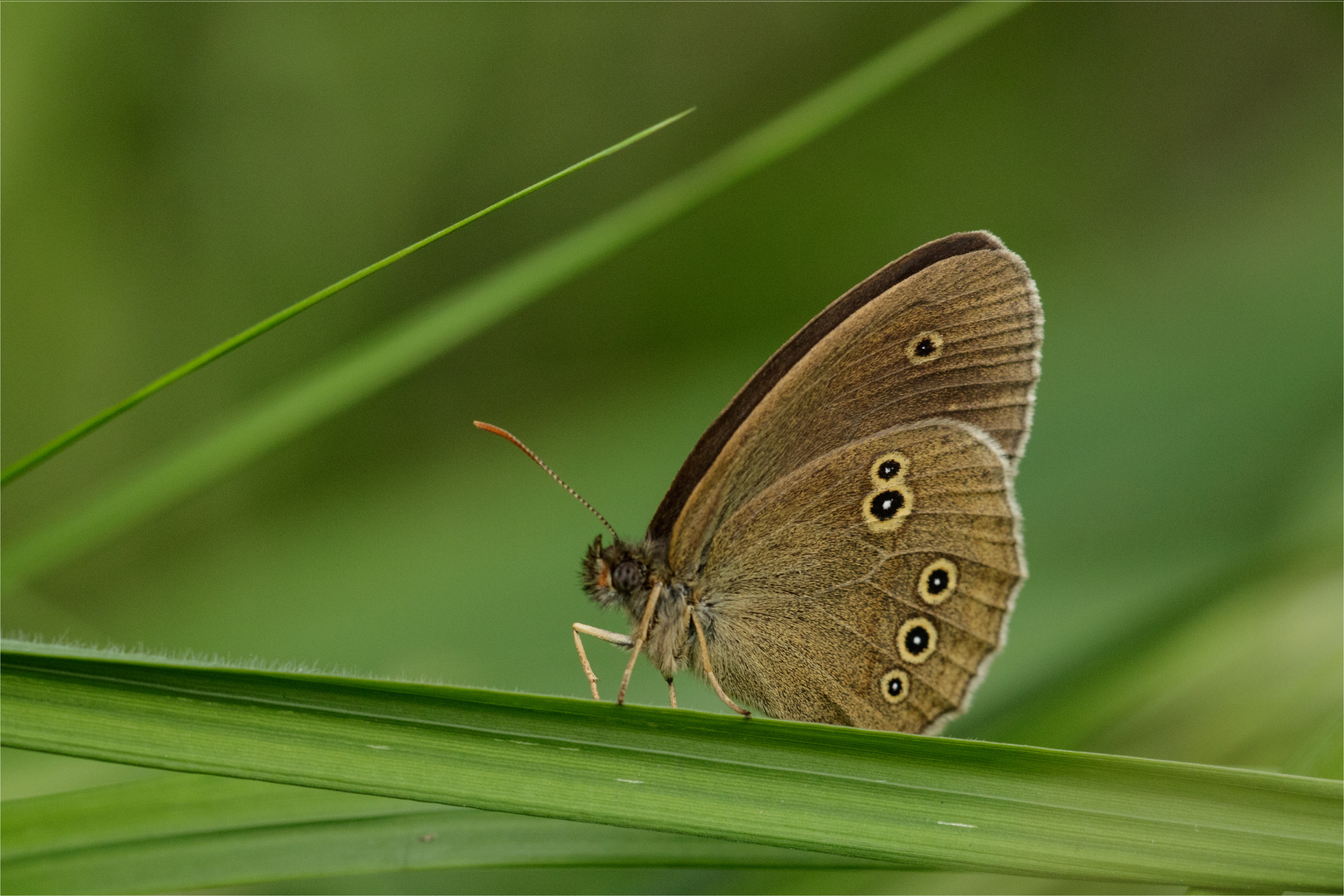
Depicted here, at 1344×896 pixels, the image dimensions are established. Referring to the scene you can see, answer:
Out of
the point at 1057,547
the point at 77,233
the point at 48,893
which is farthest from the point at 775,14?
the point at 48,893

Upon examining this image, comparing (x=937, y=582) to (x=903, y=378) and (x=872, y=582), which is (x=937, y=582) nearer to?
(x=872, y=582)

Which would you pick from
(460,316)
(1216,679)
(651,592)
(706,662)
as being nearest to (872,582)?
(706,662)

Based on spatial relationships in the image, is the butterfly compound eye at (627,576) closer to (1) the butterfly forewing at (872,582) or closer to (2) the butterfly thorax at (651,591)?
(2) the butterfly thorax at (651,591)

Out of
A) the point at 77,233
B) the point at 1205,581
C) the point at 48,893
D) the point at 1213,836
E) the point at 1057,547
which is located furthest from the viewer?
the point at 77,233

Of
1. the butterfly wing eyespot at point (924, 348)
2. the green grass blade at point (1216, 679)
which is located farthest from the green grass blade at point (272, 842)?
the butterfly wing eyespot at point (924, 348)

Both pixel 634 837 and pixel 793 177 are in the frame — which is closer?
pixel 634 837

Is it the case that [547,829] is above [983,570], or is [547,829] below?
below

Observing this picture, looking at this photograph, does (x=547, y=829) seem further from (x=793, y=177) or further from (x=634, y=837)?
(x=793, y=177)
